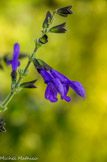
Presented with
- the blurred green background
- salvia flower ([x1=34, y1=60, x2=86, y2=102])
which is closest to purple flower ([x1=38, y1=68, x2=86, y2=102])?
salvia flower ([x1=34, y1=60, x2=86, y2=102])

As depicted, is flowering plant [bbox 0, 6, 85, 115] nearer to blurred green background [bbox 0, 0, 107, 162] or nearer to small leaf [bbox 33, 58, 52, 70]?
small leaf [bbox 33, 58, 52, 70]

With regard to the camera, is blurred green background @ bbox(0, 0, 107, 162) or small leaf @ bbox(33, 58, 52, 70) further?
blurred green background @ bbox(0, 0, 107, 162)

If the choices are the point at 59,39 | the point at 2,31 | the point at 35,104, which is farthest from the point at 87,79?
the point at 2,31

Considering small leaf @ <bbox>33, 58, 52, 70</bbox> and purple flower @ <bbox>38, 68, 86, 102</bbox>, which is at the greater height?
small leaf @ <bbox>33, 58, 52, 70</bbox>

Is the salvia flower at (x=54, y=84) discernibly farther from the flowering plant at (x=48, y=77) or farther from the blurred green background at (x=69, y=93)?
the blurred green background at (x=69, y=93)

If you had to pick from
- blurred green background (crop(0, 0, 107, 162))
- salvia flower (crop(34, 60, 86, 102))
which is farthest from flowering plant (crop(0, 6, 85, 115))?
blurred green background (crop(0, 0, 107, 162))

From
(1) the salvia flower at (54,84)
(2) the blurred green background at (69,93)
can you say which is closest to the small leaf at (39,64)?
(1) the salvia flower at (54,84)

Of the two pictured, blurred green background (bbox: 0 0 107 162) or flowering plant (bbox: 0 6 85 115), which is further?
blurred green background (bbox: 0 0 107 162)

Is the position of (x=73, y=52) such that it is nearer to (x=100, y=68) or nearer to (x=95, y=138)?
(x=100, y=68)
